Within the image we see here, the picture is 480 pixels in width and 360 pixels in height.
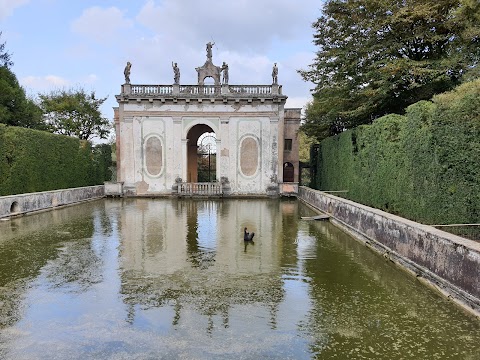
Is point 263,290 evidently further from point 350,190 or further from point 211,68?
point 211,68

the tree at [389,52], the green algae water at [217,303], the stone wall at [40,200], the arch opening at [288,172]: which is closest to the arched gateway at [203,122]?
the arch opening at [288,172]

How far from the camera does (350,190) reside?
17531mm

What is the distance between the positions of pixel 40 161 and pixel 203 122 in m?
10.9

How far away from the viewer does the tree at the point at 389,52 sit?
573 inches

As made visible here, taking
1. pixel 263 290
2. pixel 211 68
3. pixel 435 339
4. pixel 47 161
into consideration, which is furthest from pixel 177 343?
pixel 211 68

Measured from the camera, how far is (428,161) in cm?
952

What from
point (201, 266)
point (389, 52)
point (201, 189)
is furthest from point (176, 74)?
point (201, 266)

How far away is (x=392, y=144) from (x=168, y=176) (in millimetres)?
17513

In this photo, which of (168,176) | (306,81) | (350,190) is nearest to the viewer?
(350,190)

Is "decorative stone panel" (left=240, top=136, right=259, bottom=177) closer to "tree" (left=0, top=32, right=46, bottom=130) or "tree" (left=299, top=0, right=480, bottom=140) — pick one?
"tree" (left=299, top=0, right=480, bottom=140)

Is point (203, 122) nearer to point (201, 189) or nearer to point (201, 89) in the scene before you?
point (201, 89)

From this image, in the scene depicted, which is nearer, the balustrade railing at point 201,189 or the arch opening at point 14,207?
the arch opening at point 14,207

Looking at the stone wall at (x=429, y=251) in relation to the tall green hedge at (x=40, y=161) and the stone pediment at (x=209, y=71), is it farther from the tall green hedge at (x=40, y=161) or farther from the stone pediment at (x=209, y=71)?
the stone pediment at (x=209, y=71)

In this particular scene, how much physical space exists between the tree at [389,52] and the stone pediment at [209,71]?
28.2 ft
